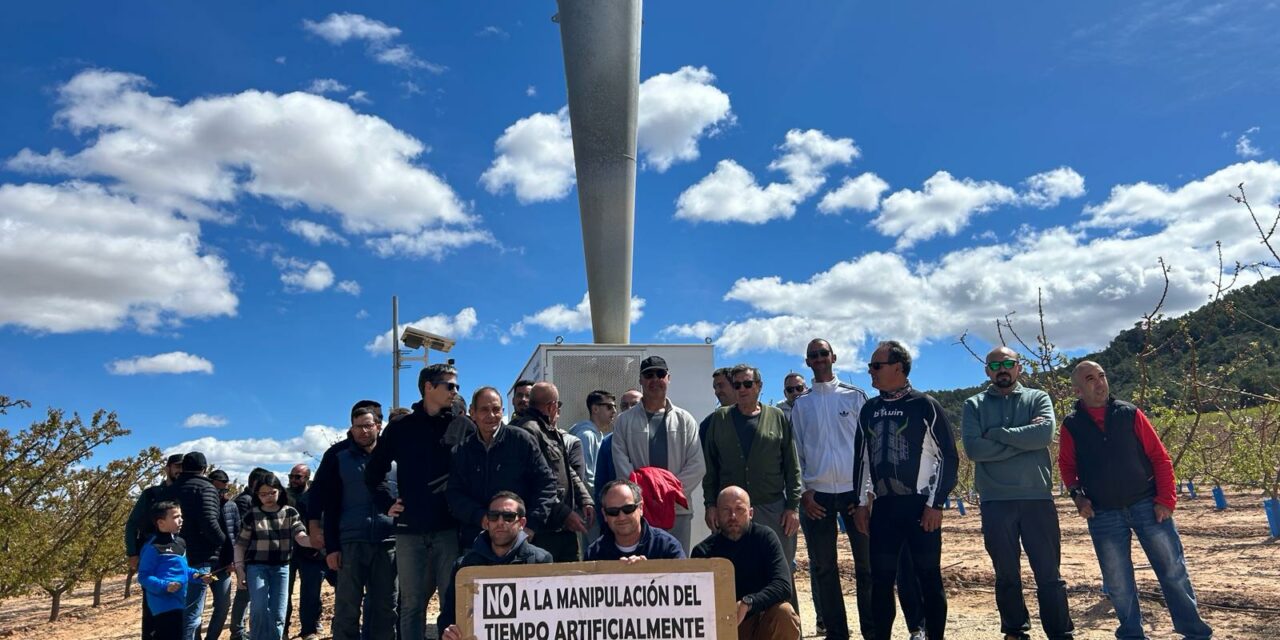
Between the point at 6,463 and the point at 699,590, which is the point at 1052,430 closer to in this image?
the point at 699,590

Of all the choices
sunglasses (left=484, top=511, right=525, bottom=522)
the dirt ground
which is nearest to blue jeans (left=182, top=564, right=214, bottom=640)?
the dirt ground

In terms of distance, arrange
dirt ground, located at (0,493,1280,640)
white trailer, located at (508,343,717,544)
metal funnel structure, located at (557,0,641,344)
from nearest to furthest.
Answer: dirt ground, located at (0,493,1280,640) → white trailer, located at (508,343,717,544) → metal funnel structure, located at (557,0,641,344)

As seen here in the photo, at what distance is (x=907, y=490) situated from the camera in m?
4.81

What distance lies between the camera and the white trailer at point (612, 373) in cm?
814

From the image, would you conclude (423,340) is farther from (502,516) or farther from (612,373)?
(502,516)

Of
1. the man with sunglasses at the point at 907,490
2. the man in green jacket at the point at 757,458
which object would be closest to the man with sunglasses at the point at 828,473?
the man in green jacket at the point at 757,458

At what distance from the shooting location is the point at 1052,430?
16.2ft

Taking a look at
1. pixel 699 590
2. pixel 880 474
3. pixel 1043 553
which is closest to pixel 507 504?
pixel 699 590

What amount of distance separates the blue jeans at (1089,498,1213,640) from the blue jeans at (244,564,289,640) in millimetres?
5741

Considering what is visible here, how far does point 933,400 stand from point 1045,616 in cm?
138

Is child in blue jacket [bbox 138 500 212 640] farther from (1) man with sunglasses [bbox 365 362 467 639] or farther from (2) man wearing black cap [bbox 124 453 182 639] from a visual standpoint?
(1) man with sunglasses [bbox 365 362 467 639]

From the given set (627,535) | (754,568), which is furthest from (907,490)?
(627,535)

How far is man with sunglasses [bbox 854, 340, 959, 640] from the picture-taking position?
4766 millimetres

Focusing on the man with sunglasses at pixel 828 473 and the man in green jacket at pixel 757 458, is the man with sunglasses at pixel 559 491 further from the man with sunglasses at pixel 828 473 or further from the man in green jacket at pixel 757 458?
the man with sunglasses at pixel 828 473
